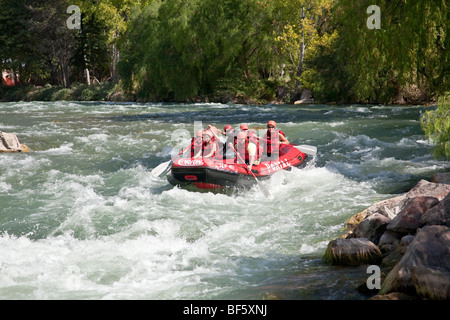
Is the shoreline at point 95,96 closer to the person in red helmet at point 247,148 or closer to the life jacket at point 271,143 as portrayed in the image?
the life jacket at point 271,143

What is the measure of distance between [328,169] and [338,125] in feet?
22.8

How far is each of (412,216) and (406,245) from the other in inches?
20.0

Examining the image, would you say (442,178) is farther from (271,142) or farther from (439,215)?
(271,142)

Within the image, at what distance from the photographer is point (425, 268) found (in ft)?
14.1

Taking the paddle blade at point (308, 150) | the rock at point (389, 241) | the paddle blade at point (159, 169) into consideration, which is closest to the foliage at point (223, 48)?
the paddle blade at point (308, 150)

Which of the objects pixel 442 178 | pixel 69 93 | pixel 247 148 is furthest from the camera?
pixel 69 93

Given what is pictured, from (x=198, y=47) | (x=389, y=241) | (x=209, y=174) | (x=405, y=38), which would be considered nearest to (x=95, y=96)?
(x=198, y=47)

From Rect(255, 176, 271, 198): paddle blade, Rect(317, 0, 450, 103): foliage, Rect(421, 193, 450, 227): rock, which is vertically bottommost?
Rect(255, 176, 271, 198): paddle blade

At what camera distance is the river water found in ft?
18.2

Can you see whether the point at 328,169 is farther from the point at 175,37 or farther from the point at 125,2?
the point at 125,2

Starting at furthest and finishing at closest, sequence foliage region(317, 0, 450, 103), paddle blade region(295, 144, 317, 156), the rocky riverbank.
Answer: paddle blade region(295, 144, 317, 156)
foliage region(317, 0, 450, 103)
the rocky riverbank

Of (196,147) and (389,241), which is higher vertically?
(196,147)

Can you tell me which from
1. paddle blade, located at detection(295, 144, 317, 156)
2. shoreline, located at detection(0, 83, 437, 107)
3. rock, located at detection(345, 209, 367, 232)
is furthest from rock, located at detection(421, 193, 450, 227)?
shoreline, located at detection(0, 83, 437, 107)

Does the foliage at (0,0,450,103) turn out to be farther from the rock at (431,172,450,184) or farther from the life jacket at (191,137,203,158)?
the rock at (431,172,450,184)
